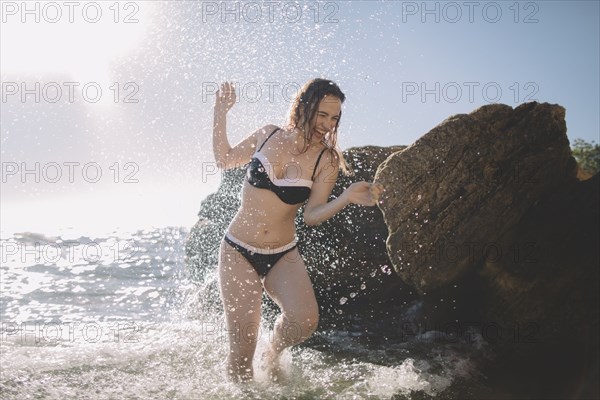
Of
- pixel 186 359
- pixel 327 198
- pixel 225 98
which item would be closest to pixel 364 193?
pixel 327 198

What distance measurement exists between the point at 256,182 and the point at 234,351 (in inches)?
59.0

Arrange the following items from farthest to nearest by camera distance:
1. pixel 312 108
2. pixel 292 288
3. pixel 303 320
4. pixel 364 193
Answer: pixel 312 108 → pixel 292 288 → pixel 303 320 → pixel 364 193

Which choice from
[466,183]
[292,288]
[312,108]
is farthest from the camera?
[466,183]

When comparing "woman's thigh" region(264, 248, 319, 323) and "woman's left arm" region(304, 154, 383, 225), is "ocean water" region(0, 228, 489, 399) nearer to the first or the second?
"woman's thigh" region(264, 248, 319, 323)

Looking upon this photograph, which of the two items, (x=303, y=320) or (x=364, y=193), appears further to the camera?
(x=303, y=320)

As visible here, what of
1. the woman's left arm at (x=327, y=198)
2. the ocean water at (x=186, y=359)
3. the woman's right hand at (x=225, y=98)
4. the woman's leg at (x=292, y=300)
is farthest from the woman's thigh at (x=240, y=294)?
the woman's right hand at (x=225, y=98)

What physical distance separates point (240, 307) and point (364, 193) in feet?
4.89

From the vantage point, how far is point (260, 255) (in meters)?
4.60

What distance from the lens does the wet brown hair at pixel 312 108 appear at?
15.5 feet

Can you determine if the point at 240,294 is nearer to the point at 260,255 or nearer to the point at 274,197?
the point at 260,255

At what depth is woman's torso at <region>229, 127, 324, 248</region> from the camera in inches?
181

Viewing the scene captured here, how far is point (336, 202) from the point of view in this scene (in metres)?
4.17

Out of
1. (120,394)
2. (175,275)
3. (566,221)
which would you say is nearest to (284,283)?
(120,394)

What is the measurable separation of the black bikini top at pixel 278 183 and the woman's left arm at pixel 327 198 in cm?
8
